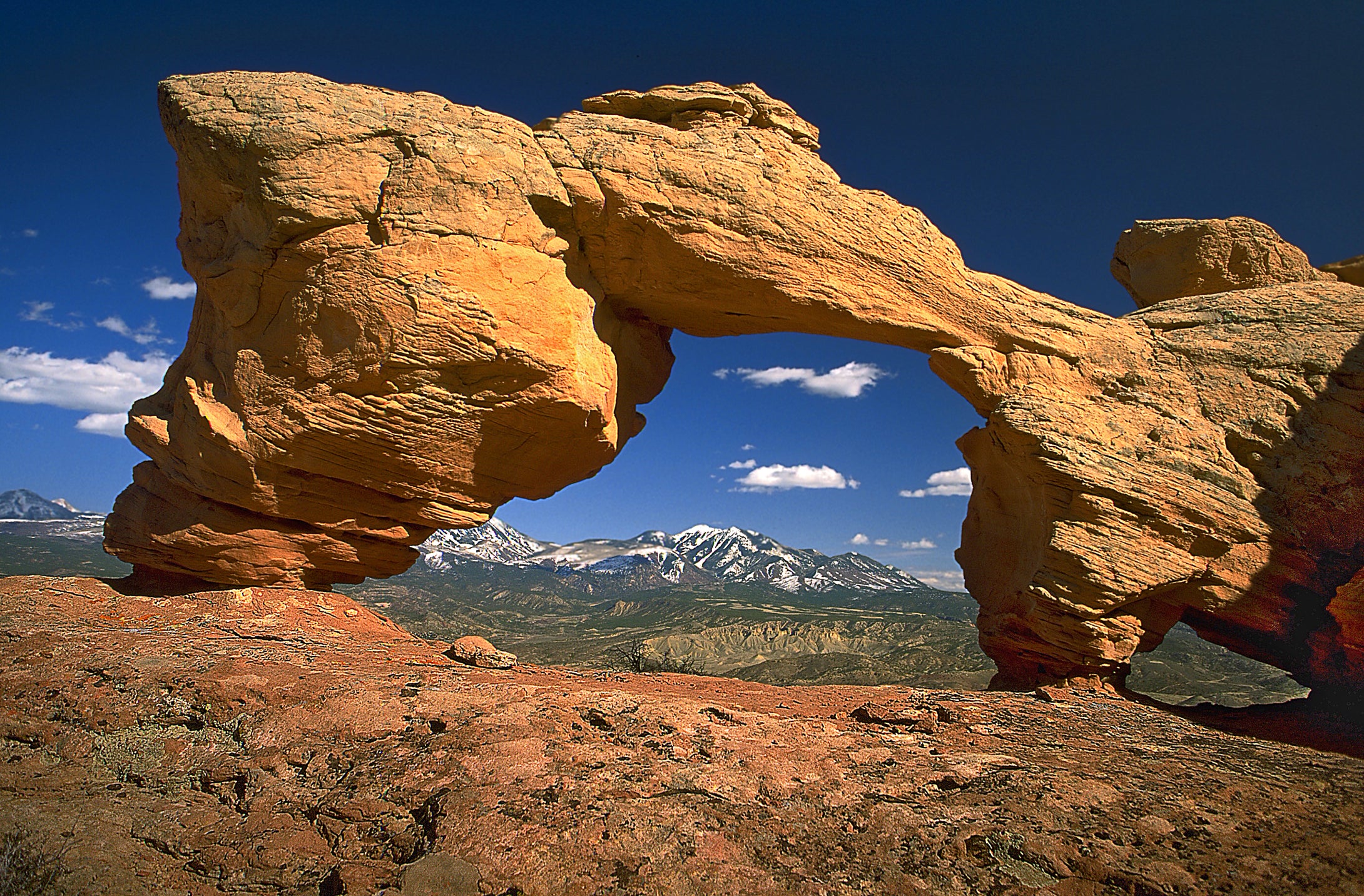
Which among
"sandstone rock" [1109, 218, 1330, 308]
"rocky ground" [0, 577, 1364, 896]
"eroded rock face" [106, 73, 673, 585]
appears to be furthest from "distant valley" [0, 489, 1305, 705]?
"sandstone rock" [1109, 218, 1330, 308]

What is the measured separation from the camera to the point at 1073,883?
562 cm

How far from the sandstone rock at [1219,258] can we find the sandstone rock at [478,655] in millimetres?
21286

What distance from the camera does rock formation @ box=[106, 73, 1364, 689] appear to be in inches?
453

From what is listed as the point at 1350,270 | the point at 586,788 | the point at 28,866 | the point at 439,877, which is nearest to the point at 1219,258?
the point at 1350,270

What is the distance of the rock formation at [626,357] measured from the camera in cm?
1151

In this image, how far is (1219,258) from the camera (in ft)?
63.4

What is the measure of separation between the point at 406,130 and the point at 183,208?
5.72 meters

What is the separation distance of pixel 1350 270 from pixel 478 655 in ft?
86.7

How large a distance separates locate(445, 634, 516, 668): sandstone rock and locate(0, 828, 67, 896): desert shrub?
545cm

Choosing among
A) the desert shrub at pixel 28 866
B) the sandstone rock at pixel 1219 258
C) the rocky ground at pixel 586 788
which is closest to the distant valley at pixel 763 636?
the rocky ground at pixel 586 788

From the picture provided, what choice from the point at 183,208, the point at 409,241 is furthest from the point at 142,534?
the point at 409,241

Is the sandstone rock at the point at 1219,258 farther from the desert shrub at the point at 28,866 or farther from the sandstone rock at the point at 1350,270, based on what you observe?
the desert shrub at the point at 28,866

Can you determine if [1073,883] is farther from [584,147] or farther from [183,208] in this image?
[183,208]

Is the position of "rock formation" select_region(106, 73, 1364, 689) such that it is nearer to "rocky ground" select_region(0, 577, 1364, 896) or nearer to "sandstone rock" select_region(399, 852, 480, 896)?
"rocky ground" select_region(0, 577, 1364, 896)
